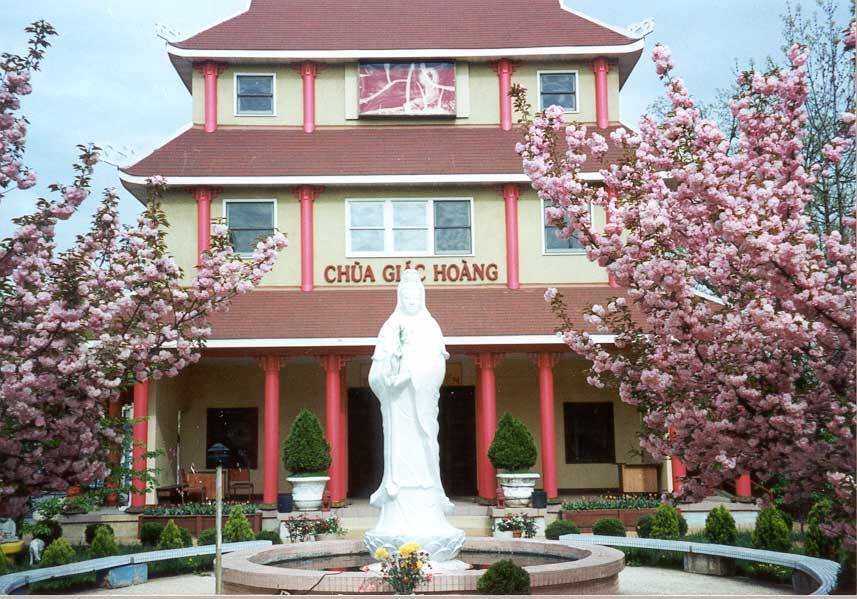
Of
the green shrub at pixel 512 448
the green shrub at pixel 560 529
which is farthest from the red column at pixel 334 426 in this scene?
the green shrub at pixel 560 529

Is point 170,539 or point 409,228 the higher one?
point 409,228

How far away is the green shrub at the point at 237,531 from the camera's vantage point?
15.3 m

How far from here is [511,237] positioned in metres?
19.5

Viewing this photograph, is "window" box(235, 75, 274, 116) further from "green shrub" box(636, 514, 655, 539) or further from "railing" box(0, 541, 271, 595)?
"green shrub" box(636, 514, 655, 539)

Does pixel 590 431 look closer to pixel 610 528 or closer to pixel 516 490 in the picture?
pixel 516 490

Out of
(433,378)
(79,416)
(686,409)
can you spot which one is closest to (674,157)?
(686,409)

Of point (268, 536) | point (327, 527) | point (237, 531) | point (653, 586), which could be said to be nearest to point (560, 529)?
point (653, 586)

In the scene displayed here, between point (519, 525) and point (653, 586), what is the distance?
158 inches

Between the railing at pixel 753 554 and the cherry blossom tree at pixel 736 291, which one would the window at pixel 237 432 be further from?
the cherry blossom tree at pixel 736 291

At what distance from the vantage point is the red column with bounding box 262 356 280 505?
706 inches

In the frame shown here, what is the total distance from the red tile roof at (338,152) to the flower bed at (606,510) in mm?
6648

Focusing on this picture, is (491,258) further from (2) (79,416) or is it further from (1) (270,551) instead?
(2) (79,416)

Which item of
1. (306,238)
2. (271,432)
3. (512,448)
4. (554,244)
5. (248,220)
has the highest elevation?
(248,220)

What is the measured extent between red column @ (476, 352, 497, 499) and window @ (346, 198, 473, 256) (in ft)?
8.58
